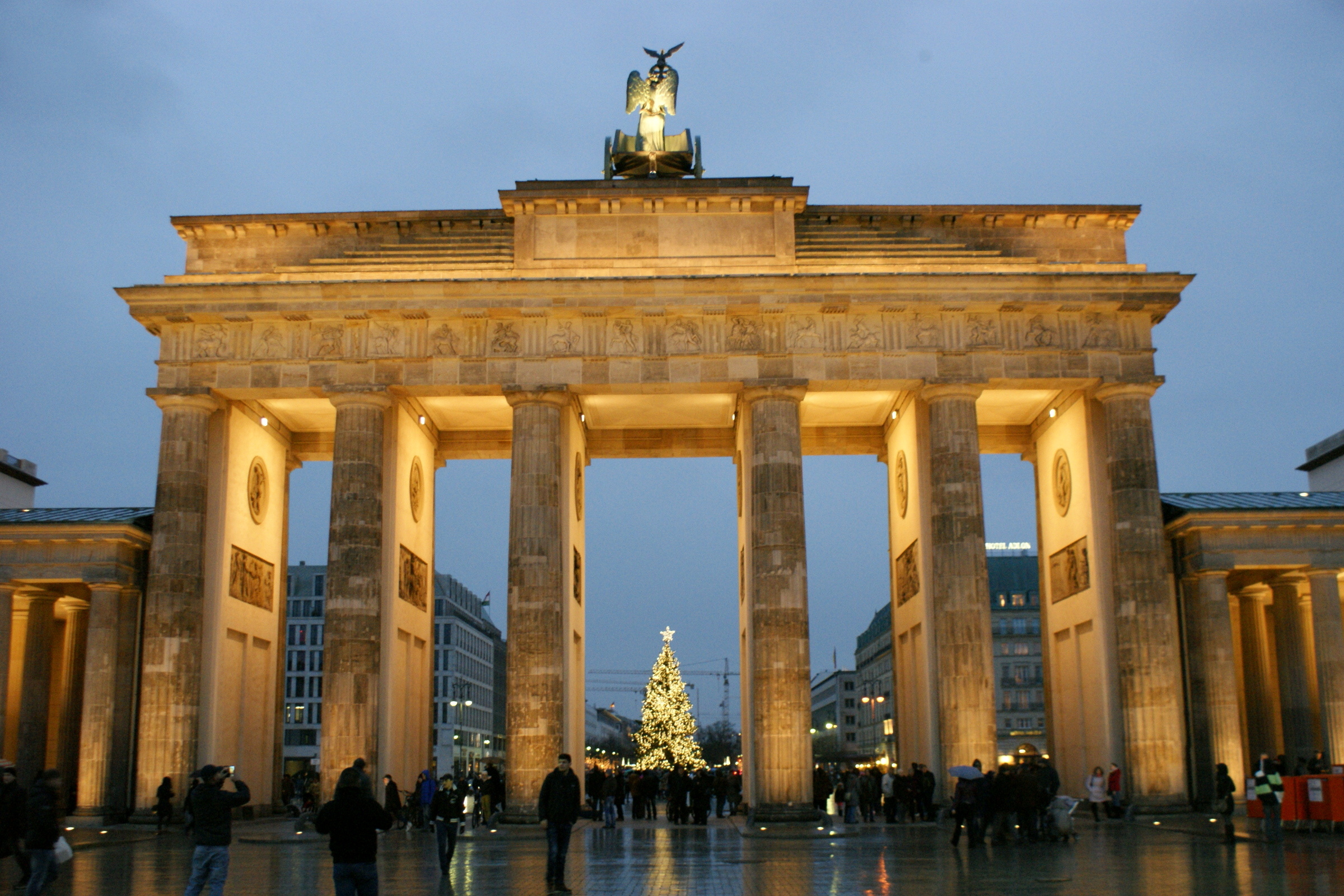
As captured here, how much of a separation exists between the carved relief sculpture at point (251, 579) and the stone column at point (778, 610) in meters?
14.0

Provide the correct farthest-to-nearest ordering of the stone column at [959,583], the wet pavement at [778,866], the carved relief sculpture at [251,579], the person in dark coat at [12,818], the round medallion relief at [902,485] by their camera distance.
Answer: the round medallion relief at [902,485]
the carved relief sculpture at [251,579]
the stone column at [959,583]
the wet pavement at [778,866]
the person in dark coat at [12,818]

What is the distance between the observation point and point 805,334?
33.8 meters

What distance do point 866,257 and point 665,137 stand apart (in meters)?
7.29

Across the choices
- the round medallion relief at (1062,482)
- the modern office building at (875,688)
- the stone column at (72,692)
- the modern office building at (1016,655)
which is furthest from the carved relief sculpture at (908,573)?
the modern office building at (875,688)

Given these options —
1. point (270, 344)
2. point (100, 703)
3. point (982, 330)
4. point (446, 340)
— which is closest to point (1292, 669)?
point (982, 330)

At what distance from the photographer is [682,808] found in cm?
3434

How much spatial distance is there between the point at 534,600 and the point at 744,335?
882 centimetres

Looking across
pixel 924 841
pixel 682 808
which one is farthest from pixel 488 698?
pixel 924 841

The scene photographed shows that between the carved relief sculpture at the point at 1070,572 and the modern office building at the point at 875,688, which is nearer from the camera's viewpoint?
the carved relief sculpture at the point at 1070,572

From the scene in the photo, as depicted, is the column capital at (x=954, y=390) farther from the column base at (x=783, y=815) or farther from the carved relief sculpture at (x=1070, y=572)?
the column base at (x=783, y=815)

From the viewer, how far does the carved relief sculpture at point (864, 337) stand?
33.7 metres

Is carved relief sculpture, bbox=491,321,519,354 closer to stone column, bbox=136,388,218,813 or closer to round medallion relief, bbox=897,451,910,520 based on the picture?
stone column, bbox=136,388,218,813

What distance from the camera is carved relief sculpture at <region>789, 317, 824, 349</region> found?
33.7m

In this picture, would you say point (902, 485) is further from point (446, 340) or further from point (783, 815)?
point (446, 340)
